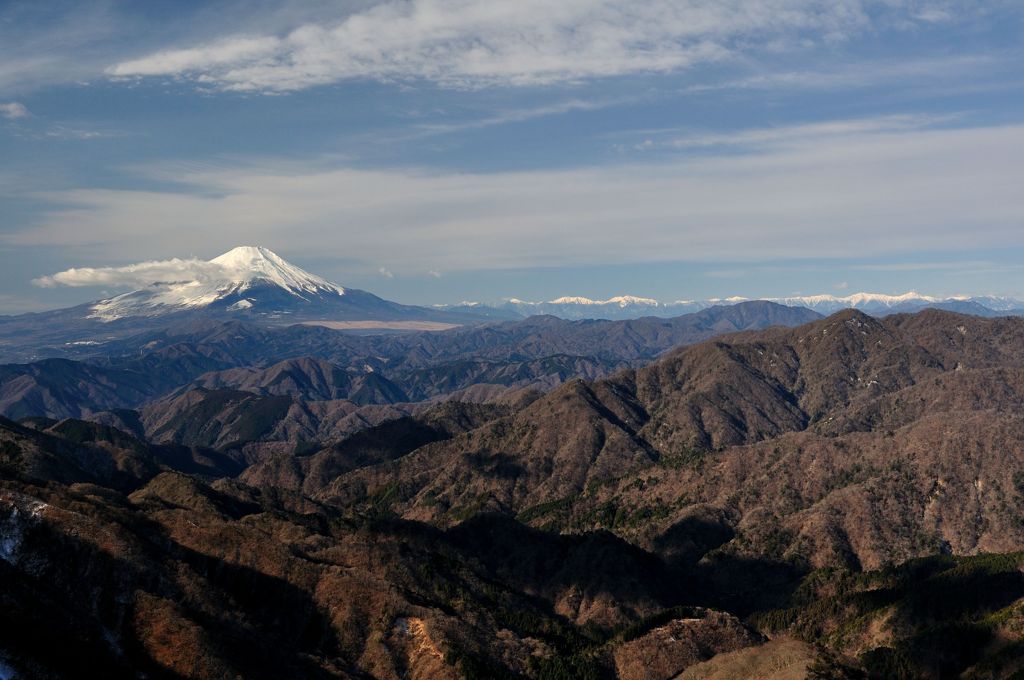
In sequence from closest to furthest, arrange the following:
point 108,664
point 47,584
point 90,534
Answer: point 108,664
point 47,584
point 90,534

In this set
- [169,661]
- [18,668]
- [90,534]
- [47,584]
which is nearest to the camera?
[18,668]

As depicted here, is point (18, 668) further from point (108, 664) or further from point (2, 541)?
point (2, 541)

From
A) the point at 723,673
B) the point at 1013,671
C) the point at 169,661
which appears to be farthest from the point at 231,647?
the point at 1013,671

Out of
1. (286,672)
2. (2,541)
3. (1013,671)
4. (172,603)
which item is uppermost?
(2,541)

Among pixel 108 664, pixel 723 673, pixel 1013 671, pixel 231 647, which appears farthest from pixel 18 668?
pixel 1013 671

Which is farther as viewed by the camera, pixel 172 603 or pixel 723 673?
pixel 723 673

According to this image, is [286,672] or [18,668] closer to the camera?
[18,668]

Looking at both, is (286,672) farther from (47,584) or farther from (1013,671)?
(1013,671)

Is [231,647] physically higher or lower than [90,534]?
lower

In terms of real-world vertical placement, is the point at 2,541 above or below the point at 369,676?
above
